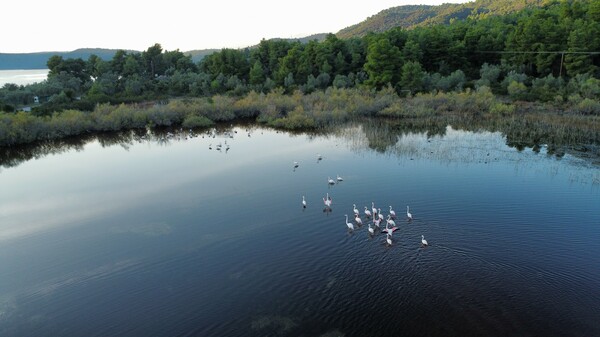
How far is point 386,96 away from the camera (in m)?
60.5

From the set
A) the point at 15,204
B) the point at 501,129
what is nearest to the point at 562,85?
the point at 501,129

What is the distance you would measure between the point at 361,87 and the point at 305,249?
165 feet

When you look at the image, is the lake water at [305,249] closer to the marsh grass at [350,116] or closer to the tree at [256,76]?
the marsh grass at [350,116]

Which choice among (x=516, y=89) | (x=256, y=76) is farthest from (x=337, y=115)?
(x=256, y=76)

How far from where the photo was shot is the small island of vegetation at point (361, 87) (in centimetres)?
5056

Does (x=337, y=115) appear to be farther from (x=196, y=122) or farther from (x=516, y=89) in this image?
(x=516, y=89)

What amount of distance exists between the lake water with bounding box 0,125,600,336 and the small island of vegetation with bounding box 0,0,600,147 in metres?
15.7

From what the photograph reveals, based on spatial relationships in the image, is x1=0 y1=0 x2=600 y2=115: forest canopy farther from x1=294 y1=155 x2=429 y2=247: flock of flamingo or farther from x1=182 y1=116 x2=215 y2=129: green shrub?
x1=294 y1=155 x2=429 y2=247: flock of flamingo

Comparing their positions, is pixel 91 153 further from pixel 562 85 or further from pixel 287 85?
pixel 562 85

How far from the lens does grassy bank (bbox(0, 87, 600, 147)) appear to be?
150 ft

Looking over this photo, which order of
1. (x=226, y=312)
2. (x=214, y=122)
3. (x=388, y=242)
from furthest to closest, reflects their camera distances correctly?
(x=214, y=122) < (x=388, y=242) < (x=226, y=312)

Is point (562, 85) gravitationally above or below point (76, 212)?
above

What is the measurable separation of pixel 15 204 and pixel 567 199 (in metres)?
36.3

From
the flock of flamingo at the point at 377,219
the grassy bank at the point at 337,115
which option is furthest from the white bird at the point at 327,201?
the grassy bank at the point at 337,115
